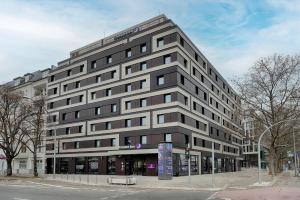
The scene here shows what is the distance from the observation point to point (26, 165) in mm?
Answer: 81312

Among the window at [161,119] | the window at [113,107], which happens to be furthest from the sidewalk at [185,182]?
the window at [113,107]

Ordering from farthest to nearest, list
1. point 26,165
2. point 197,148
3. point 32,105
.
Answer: point 26,165 → point 197,148 → point 32,105

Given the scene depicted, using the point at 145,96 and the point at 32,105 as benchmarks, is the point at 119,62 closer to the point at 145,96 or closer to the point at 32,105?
the point at 145,96

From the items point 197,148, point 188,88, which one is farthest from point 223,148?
point 188,88

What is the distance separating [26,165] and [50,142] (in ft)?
45.2

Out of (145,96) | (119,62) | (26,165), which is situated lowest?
(26,165)

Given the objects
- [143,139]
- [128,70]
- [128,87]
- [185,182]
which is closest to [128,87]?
[128,87]

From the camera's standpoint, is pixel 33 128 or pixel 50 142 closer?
pixel 33 128

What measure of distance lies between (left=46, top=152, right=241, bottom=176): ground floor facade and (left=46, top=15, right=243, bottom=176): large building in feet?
0.44

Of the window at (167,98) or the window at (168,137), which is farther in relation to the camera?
the window at (167,98)

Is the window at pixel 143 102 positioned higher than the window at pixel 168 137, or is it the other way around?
the window at pixel 143 102

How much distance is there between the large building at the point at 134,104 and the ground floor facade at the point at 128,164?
0.13 m

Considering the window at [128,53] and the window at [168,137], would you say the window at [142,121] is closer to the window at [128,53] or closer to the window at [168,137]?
the window at [168,137]

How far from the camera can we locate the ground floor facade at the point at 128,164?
174 feet
